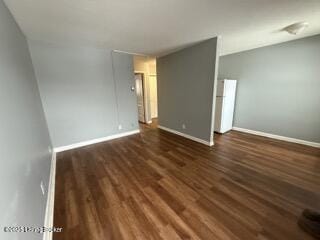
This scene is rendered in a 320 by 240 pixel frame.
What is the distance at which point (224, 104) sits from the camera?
4.01 meters

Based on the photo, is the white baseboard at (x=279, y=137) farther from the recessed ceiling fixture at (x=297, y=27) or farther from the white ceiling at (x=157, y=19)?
the recessed ceiling fixture at (x=297, y=27)

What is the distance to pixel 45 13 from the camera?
6.03ft

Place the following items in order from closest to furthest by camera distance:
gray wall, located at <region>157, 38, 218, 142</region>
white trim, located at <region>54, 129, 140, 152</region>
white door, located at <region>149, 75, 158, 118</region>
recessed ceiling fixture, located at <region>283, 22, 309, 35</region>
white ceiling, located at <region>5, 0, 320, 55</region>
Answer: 1. white ceiling, located at <region>5, 0, 320, 55</region>
2. recessed ceiling fixture, located at <region>283, 22, 309, 35</region>
3. gray wall, located at <region>157, 38, 218, 142</region>
4. white trim, located at <region>54, 129, 140, 152</region>
5. white door, located at <region>149, 75, 158, 118</region>

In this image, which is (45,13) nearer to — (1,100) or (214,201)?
(1,100)

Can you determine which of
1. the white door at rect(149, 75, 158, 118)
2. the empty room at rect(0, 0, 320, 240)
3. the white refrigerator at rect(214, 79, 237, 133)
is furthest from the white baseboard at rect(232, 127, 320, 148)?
the white door at rect(149, 75, 158, 118)

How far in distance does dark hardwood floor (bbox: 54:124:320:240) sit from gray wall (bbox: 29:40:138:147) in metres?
0.68

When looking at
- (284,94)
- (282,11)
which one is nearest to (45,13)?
(282,11)

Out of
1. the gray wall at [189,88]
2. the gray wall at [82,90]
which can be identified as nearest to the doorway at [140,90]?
the gray wall at [189,88]

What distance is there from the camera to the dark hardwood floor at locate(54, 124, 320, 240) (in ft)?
4.72

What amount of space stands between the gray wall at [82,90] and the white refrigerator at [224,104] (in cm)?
252

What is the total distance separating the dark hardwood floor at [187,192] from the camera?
1.44 metres

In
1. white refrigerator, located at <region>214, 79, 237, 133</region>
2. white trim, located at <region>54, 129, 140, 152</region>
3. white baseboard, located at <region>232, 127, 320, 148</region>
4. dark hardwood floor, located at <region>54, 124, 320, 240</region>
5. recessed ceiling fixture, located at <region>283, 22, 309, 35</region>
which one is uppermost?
recessed ceiling fixture, located at <region>283, 22, 309, 35</region>

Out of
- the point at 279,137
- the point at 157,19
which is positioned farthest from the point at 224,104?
the point at 157,19

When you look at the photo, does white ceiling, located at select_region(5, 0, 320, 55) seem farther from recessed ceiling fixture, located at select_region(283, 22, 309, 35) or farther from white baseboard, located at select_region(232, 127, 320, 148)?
white baseboard, located at select_region(232, 127, 320, 148)
